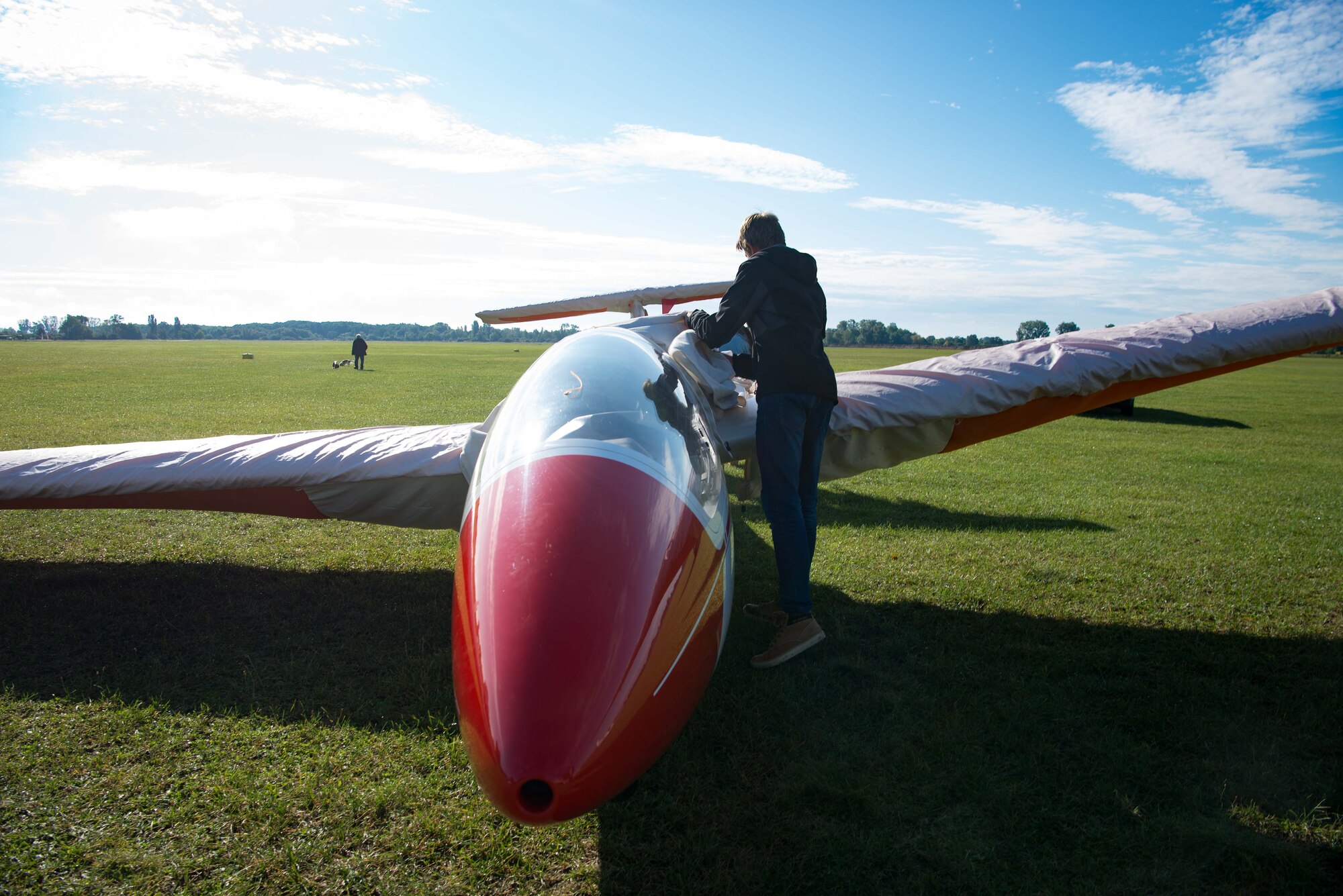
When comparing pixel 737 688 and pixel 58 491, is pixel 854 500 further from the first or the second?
pixel 58 491

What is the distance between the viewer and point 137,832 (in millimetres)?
2684

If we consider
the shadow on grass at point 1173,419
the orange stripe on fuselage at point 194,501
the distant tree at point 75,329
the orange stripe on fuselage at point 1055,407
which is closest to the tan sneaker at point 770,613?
the orange stripe on fuselage at point 1055,407

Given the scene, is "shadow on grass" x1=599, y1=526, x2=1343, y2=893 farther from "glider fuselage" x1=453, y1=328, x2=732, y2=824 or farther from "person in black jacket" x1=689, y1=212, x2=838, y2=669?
"glider fuselage" x1=453, y1=328, x2=732, y2=824

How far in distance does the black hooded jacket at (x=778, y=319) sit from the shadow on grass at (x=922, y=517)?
130 inches

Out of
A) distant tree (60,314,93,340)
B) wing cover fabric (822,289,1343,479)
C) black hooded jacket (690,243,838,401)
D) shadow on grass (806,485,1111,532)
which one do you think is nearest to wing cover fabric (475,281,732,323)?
shadow on grass (806,485,1111,532)

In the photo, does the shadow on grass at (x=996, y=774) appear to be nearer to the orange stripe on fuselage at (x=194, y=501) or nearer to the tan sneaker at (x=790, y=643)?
the tan sneaker at (x=790, y=643)

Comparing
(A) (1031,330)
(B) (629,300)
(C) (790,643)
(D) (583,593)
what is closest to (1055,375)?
(C) (790,643)

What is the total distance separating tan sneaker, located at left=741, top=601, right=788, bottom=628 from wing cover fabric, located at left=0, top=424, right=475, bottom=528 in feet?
6.45

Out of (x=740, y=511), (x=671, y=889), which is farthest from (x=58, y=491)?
(x=740, y=511)

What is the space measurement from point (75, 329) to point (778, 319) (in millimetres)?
165123

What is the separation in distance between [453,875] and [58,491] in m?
4.02

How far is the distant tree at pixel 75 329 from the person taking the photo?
124 metres

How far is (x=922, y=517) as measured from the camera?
7.71 meters

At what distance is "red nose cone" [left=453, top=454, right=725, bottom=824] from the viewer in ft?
6.33
